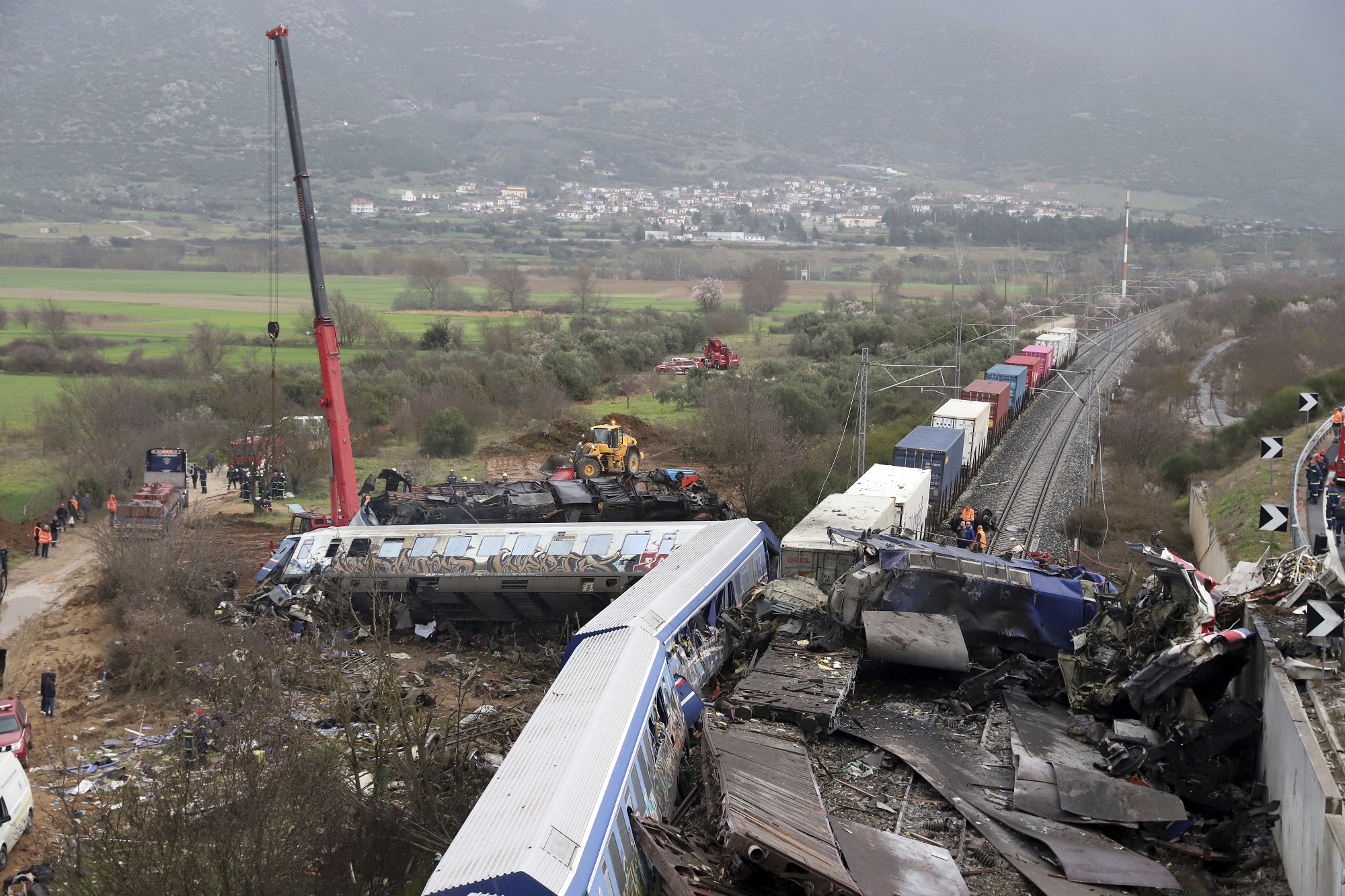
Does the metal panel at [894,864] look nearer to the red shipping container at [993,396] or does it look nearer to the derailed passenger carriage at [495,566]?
the derailed passenger carriage at [495,566]

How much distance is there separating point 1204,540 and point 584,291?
305 ft

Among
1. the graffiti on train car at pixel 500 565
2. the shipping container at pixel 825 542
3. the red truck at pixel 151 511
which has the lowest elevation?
the red truck at pixel 151 511

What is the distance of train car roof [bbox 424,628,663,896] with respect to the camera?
817 cm

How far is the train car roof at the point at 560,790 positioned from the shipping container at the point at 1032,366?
Answer: 4584 centimetres

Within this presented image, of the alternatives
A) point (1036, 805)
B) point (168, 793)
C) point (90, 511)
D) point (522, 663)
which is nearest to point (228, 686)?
point (168, 793)

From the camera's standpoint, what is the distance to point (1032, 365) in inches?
2200

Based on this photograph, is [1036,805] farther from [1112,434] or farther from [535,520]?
[1112,434]

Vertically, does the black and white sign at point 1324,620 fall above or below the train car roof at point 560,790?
above

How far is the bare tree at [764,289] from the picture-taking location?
116875 mm

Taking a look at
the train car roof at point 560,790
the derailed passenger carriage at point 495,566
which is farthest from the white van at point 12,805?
the train car roof at point 560,790

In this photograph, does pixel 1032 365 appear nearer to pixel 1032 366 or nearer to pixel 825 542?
pixel 1032 366

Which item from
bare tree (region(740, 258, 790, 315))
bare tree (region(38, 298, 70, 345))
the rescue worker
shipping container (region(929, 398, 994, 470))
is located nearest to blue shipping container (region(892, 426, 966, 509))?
shipping container (region(929, 398, 994, 470))

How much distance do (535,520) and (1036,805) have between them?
18480mm

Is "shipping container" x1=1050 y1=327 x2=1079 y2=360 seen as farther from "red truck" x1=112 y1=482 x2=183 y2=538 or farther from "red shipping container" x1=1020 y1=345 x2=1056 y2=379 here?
"red truck" x1=112 y1=482 x2=183 y2=538
